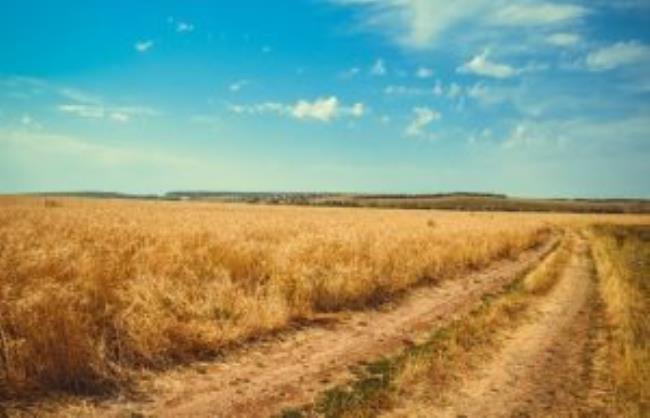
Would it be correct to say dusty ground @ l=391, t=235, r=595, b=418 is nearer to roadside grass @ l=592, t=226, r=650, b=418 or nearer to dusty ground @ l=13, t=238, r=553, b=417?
roadside grass @ l=592, t=226, r=650, b=418

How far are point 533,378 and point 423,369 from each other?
1624 mm

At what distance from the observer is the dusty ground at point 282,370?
7.36 meters

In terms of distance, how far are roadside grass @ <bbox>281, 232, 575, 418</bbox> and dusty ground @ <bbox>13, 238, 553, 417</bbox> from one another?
0.33 m

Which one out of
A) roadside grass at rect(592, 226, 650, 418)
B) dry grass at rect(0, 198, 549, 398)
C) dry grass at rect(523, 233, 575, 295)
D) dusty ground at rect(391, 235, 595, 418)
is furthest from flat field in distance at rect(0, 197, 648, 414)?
roadside grass at rect(592, 226, 650, 418)

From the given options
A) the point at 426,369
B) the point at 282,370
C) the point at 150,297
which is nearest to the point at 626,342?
the point at 426,369

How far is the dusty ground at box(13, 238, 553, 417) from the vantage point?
24.1 feet

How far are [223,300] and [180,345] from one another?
6.68 ft

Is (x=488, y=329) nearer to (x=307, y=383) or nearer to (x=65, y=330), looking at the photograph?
(x=307, y=383)

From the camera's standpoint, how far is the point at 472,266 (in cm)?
2398

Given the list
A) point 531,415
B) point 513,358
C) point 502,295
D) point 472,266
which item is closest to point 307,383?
point 531,415

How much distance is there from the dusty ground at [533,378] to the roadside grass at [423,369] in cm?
28

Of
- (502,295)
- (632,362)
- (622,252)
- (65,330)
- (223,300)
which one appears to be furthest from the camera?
(622,252)

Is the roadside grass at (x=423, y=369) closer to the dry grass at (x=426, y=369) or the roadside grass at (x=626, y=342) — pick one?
the dry grass at (x=426, y=369)

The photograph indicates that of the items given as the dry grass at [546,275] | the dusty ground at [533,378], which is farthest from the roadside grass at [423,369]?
the dry grass at [546,275]
